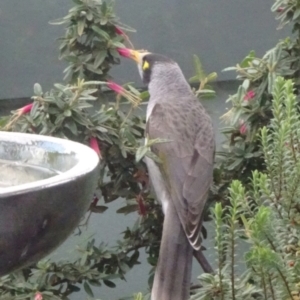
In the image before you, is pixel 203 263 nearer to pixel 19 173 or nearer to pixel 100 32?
pixel 100 32

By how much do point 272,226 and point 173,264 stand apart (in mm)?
926

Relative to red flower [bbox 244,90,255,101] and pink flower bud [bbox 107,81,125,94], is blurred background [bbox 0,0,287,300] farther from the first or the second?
pink flower bud [bbox 107,81,125,94]

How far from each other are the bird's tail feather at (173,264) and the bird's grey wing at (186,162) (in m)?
0.04

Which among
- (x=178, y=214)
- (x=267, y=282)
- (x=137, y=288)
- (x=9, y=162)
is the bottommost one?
(x=137, y=288)

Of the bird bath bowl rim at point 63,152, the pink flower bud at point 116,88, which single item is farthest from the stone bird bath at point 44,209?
the pink flower bud at point 116,88

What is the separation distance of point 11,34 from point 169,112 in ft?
2.95

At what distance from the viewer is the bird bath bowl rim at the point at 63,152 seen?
0.72 metres

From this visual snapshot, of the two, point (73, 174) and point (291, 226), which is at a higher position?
point (73, 174)

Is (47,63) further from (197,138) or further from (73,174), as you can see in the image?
(73,174)

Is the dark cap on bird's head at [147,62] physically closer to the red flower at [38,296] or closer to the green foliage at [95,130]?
the green foliage at [95,130]

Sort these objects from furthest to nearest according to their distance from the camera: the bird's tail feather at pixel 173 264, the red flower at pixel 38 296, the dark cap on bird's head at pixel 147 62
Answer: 1. the dark cap on bird's head at pixel 147 62
2. the bird's tail feather at pixel 173 264
3. the red flower at pixel 38 296

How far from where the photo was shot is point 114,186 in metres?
1.97

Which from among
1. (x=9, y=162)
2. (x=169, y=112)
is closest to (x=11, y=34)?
(x=169, y=112)

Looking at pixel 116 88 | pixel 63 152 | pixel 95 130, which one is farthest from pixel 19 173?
pixel 116 88
